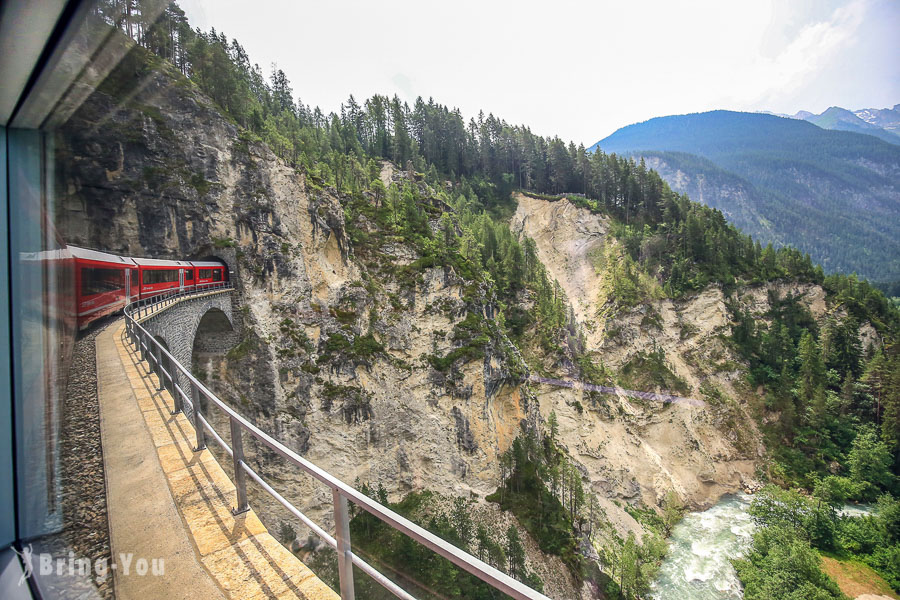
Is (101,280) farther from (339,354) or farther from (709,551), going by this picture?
(709,551)

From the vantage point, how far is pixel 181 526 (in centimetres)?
284

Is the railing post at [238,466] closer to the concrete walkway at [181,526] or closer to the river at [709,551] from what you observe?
the concrete walkway at [181,526]

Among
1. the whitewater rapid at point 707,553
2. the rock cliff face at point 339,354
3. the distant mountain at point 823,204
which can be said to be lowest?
the whitewater rapid at point 707,553

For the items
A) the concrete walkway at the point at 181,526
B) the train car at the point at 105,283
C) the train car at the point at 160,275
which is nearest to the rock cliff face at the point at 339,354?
the train car at the point at 160,275

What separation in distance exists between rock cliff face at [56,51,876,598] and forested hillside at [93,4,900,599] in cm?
17

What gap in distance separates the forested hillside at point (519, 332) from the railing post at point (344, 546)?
9546mm

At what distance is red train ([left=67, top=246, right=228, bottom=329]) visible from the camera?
19.0ft

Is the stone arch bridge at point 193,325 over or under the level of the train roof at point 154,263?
under

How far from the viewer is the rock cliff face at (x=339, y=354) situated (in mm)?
20062

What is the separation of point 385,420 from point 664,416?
3058cm

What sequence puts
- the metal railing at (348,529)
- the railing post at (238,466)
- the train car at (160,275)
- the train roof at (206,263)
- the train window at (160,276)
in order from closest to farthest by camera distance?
the metal railing at (348,529) → the railing post at (238,466) → the train car at (160,275) → the train window at (160,276) → the train roof at (206,263)

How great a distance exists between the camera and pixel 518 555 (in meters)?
23.0

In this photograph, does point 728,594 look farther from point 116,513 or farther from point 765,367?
point 116,513

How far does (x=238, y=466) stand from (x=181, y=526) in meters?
0.57
